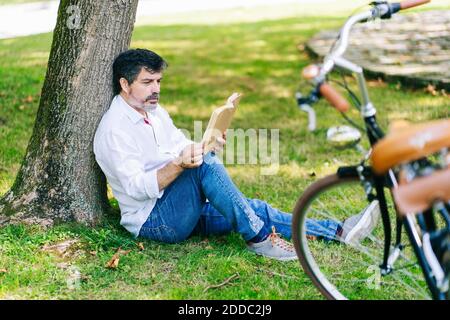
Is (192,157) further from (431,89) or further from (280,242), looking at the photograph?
(431,89)

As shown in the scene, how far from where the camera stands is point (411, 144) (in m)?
2.22

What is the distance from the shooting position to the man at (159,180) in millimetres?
3377

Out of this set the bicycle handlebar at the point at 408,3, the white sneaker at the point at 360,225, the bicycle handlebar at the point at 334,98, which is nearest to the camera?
the bicycle handlebar at the point at 334,98

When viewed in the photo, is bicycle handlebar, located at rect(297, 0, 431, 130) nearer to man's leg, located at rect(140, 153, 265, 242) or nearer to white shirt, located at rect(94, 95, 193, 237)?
man's leg, located at rect(140, 153, 265, 242)

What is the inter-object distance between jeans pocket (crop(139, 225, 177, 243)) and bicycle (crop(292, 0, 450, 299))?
749 mm

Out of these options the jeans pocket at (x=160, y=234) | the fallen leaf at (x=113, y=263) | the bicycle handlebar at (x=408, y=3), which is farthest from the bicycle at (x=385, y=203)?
the fallen leaf at (x=113, y=263)

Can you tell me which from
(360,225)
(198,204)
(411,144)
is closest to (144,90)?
(198,204)

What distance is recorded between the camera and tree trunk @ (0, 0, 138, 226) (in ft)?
11.9

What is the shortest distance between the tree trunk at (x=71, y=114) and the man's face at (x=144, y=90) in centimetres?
20

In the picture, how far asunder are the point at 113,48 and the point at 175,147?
0.64 meters

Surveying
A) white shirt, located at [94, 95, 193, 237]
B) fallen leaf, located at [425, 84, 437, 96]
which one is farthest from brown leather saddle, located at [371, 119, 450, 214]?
fallen leaf, located at [425, 84, 437, 96]

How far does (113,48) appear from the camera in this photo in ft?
12.1

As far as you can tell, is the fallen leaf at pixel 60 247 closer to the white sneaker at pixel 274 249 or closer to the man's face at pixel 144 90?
the man's face at pixel 144 90
